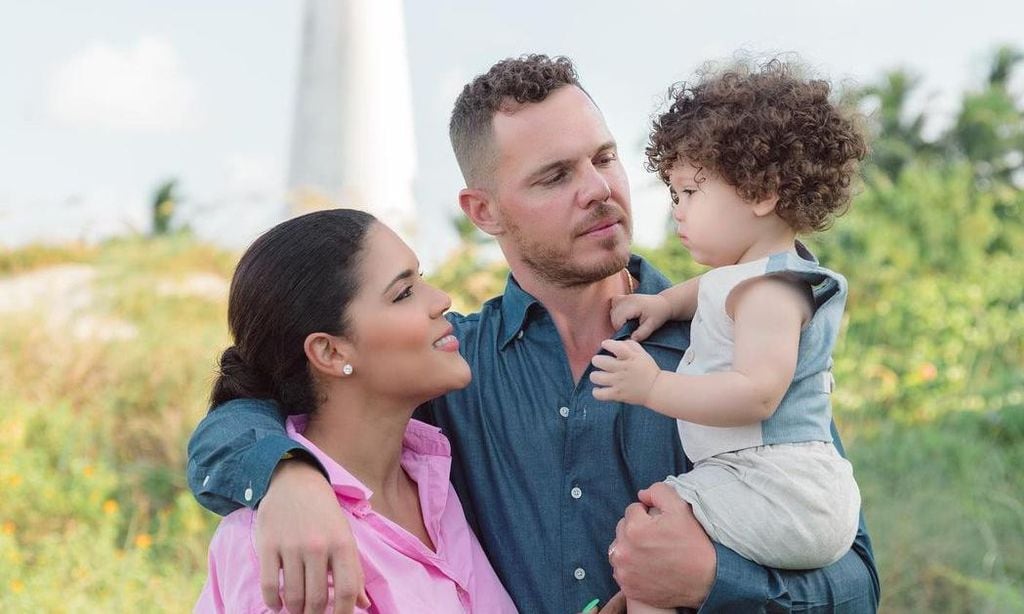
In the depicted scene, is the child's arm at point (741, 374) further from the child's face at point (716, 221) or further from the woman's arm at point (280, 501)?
the woman's arm at point (280, 501)

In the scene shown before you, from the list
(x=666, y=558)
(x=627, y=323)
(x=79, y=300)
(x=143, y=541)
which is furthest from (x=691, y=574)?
(x=79, y=300)

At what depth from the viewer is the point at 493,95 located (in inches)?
119

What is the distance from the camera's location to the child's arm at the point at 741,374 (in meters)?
2.29

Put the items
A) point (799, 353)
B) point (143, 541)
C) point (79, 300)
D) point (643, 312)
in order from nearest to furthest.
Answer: point (799, 353)
point (643, 312)
point (143, 541)
point (79, 300)

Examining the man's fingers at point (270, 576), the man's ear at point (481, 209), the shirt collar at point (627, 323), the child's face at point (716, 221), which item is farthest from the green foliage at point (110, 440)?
the child's face at point (716, 221)

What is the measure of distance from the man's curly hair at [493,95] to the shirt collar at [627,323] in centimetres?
33

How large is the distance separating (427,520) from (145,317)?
5.69 meters

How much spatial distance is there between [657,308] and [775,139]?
528 mm

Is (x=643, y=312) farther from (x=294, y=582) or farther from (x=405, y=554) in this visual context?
(x=294, y=582)

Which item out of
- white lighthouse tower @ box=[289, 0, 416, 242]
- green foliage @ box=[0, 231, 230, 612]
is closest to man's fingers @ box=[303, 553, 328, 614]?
green foliage @ box=[0, 231, 230, 612]

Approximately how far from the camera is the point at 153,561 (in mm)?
5609

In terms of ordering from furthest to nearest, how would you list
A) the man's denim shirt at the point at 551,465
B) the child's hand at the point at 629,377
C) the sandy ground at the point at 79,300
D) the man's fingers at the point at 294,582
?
1. the sandy ground at the point at 79,300
2. the man's denim shirt at the point at 551,465
3. the child's hand at the point at 629,377
4. the man's fingers at the point at 294,582

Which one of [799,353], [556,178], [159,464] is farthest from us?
[159,464]

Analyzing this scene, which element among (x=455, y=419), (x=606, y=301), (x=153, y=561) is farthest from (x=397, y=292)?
(x=153, y=561)
